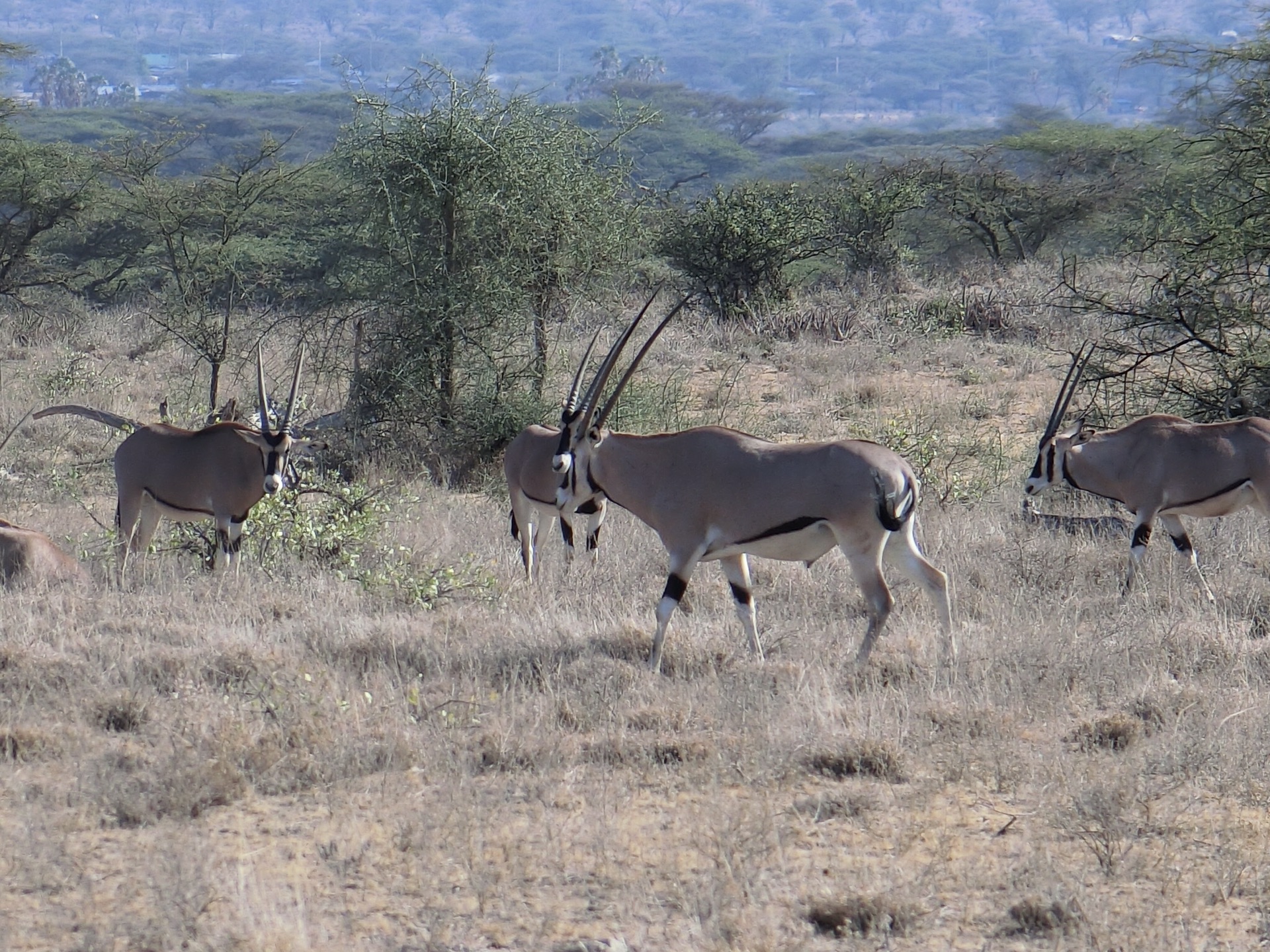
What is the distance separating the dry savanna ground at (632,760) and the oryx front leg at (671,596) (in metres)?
0.19

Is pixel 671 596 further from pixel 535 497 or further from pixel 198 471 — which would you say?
pixel 198 471

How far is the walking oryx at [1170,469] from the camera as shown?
7949 millimetres

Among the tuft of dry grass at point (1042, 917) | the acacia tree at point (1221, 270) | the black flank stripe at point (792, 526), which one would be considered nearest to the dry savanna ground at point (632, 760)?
the tuft of dry grass at point (1042, 917)

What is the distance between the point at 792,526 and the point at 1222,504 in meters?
3.19

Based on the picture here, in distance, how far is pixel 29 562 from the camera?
773 cm

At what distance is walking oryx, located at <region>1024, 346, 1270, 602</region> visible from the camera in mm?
7949

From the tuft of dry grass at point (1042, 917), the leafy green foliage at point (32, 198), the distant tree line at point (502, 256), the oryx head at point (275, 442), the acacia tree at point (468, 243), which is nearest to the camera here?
the tuft of dry grass at point (1042, 917)

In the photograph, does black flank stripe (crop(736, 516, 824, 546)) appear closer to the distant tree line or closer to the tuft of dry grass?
the tuft of dry grass

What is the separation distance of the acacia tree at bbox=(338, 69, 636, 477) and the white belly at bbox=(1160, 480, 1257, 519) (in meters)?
5.60

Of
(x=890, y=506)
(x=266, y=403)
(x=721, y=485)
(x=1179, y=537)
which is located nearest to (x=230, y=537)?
(x=266, y=403)

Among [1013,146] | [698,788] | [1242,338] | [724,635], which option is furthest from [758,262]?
[698,788]

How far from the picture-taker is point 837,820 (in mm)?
4809

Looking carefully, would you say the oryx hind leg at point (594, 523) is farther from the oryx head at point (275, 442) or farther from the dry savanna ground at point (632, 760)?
the oryx head at point (275, 442)

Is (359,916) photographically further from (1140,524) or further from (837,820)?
(1140,524)
